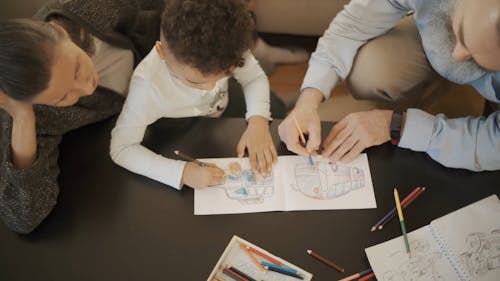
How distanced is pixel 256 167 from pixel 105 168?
352 mm

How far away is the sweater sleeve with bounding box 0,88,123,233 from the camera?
887mm

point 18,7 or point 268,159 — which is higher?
point 18,7

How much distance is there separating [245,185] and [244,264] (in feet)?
0.59

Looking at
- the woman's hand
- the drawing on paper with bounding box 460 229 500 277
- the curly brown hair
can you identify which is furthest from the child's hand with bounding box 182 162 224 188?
the drawing on paper with bounding box 460 229 500 277

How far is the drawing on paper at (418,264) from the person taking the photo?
2.79ft

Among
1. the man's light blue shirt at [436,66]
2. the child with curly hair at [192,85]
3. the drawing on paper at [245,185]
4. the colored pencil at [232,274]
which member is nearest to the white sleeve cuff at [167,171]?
the child with curly hair at [192,85]

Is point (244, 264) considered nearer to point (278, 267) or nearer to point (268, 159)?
point (278, 267)

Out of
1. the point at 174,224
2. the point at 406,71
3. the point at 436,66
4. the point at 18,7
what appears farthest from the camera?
the point at 18,7

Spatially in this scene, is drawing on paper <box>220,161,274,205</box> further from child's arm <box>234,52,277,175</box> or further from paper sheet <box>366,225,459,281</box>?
paper sheet <box>366,225,459,281</box>

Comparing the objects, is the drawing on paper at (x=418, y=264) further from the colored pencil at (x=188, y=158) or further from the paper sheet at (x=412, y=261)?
the colored pencil at (x=188, y=158)

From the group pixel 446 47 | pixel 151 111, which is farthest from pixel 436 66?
pixel 151 111

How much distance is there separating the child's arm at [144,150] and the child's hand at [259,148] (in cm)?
8

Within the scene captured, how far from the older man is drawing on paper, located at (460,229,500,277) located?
158 mm

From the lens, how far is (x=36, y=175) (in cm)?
90
